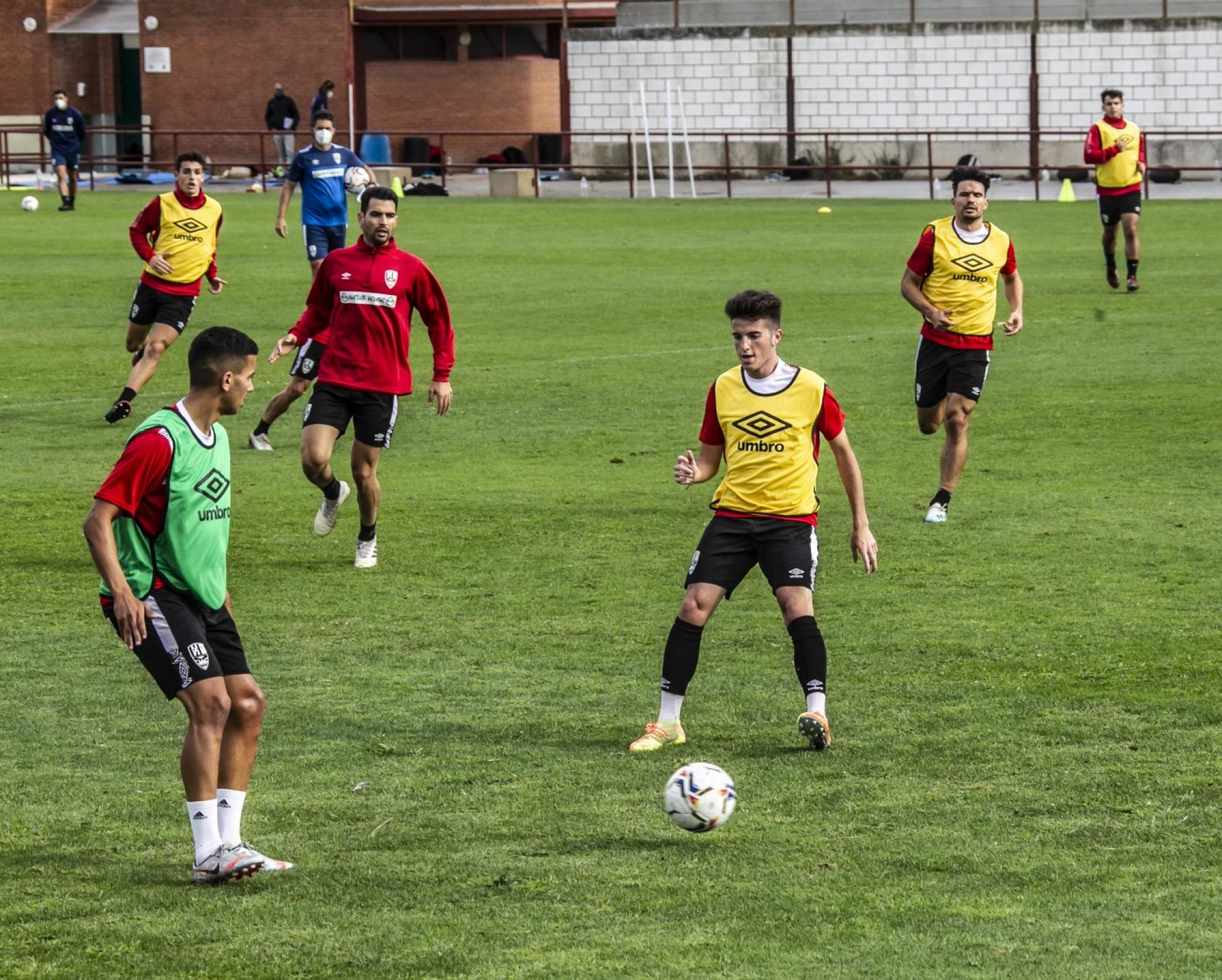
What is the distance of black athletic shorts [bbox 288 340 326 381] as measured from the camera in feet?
41.9

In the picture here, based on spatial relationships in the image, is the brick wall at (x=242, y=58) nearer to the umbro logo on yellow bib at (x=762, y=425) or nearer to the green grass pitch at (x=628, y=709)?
the green grass pitch at (x=628, y=709)

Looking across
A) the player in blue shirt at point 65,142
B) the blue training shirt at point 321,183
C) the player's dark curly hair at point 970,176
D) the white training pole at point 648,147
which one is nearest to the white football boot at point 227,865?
the player's dark curly hair at point 970,176

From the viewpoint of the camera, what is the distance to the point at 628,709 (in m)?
8.44

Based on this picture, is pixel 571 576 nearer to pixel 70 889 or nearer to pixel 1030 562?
pixel 1030 562

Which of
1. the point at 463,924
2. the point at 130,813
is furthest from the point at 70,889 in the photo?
the point at 463,924

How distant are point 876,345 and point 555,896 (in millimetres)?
14939

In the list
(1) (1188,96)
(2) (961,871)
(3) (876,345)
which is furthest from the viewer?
(1) (1188,96)

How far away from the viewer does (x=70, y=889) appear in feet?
20.4

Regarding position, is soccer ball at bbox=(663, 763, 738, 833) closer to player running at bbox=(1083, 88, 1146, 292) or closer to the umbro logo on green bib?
the umbro logo on green bib

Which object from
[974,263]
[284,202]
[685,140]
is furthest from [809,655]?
[685,140]

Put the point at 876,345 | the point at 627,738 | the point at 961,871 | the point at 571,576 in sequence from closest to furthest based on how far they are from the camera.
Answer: the point at 961,871, the point at 627,738, the point at 571,576, the point at 876,345

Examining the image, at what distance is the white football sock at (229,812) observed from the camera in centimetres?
635

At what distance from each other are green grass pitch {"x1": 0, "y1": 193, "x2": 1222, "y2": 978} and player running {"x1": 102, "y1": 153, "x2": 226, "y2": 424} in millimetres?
884

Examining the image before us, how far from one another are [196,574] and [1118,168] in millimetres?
18804
